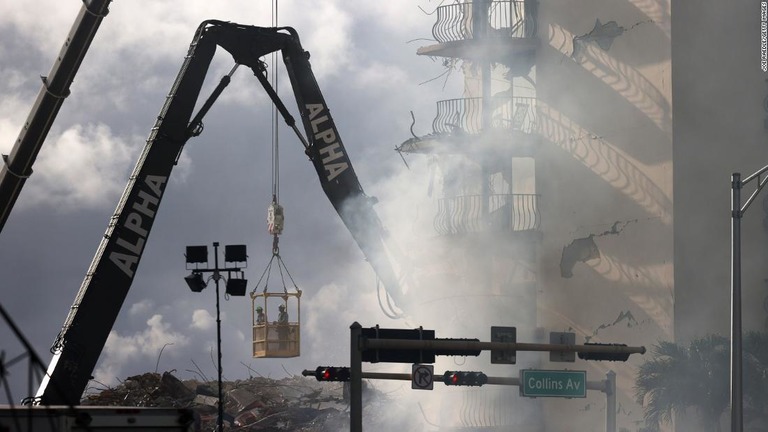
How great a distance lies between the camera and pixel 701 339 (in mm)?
40500

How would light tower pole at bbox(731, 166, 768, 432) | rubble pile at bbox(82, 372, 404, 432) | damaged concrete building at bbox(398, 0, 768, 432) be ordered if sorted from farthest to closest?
rubble pile at bbox(82, 372, 404, 432) < damaged concrete building at bbox(398, 0, 768, 432) < light tower pole at bbox(731, 166, 768, 432)

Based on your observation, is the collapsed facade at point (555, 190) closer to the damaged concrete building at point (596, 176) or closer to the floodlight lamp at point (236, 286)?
the damaged concrete building at point (596, 176)

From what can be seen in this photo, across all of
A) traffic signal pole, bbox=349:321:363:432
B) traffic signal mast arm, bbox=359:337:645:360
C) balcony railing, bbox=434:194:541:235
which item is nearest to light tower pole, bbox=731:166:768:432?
traffic signal mast arm, bbox=359:337:645:360

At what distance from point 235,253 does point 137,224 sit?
2556 millimetres

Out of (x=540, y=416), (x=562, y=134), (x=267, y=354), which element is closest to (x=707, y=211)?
(x=562, y=134)

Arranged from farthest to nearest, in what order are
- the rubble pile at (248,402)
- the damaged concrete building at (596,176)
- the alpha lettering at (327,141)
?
1. the rubble pile at (248,402)
2. the damaged concrete building at (596,176)
3. the alpha lettering at (327,141)

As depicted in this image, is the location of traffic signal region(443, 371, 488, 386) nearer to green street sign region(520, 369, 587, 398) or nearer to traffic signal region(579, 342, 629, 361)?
green street sign region(520, 369, 587, 398)

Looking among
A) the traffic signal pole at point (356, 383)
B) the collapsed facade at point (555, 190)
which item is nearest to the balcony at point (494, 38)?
the collapsed facade at point (555, 190)

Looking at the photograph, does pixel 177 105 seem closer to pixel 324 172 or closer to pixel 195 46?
pixel 195 46

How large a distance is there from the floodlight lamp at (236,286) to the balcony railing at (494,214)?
14.1 m

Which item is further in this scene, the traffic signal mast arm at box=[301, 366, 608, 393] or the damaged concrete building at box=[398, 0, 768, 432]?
the damaged concrete building at box=[398, 0, 768, 432]

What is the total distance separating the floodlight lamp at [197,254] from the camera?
3244 centimetres

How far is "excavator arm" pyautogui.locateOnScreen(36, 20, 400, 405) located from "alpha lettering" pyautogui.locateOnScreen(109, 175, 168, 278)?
2cm

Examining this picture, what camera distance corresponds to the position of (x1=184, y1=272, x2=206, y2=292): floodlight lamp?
32406 mm
